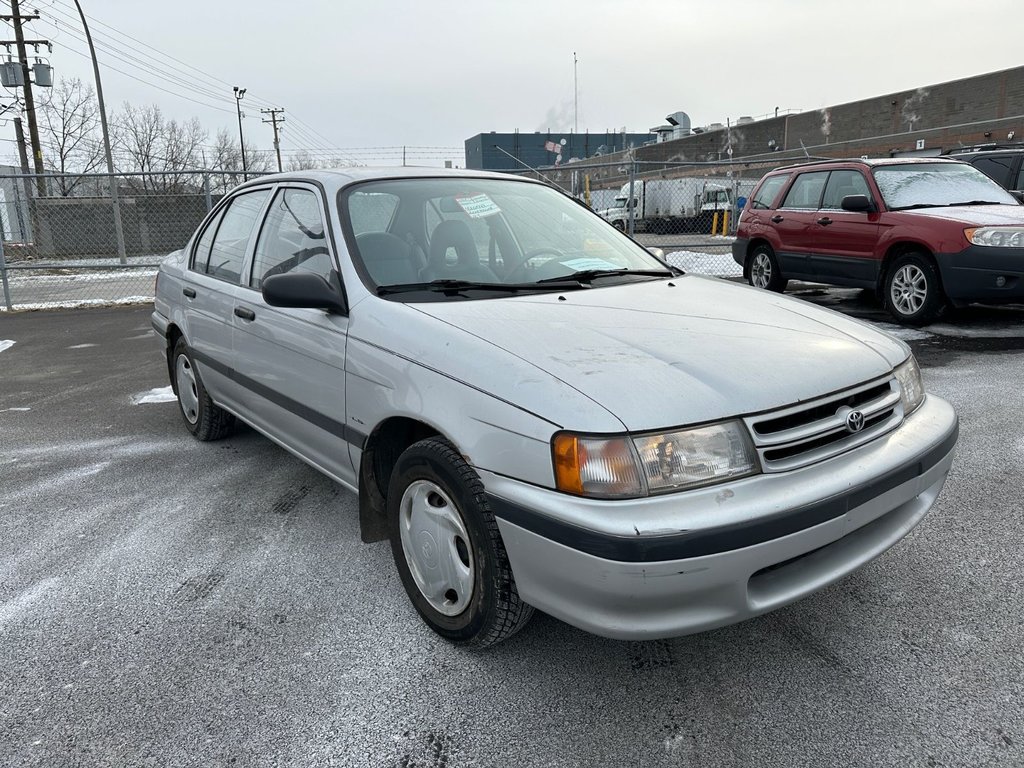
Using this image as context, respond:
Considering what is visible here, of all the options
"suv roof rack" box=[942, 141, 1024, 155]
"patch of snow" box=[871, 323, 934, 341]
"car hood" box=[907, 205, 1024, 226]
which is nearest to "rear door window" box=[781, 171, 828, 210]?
"car hood" box=[907, 205, 1024, 226]

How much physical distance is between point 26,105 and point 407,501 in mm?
28756

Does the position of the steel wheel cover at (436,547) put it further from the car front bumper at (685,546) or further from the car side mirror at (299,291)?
the car side mirror at (299,291)

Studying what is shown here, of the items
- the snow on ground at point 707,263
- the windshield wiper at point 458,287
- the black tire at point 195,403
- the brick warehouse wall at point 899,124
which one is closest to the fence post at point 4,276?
the black tire at point 195,403

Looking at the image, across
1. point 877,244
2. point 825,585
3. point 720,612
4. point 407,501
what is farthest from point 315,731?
point 877,244

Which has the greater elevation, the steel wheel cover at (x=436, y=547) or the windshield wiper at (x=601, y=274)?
the windshield wiper at (x=601, y=274)

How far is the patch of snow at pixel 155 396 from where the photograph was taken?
19.5 feet

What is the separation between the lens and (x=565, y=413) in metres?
1.96

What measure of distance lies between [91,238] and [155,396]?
15.3 m

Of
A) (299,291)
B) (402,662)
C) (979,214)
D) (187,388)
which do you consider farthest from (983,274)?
(187,388)

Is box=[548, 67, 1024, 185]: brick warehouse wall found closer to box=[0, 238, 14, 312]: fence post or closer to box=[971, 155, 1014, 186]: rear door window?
box=[971, 155, 1014, 186]: rear door window

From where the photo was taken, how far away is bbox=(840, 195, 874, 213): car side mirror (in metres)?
7.82

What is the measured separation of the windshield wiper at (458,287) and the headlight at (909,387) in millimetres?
1278

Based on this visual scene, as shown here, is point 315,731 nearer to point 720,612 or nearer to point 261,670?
point 261,670

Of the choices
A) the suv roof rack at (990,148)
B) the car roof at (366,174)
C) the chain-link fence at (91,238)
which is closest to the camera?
the car roof at (366,174)
